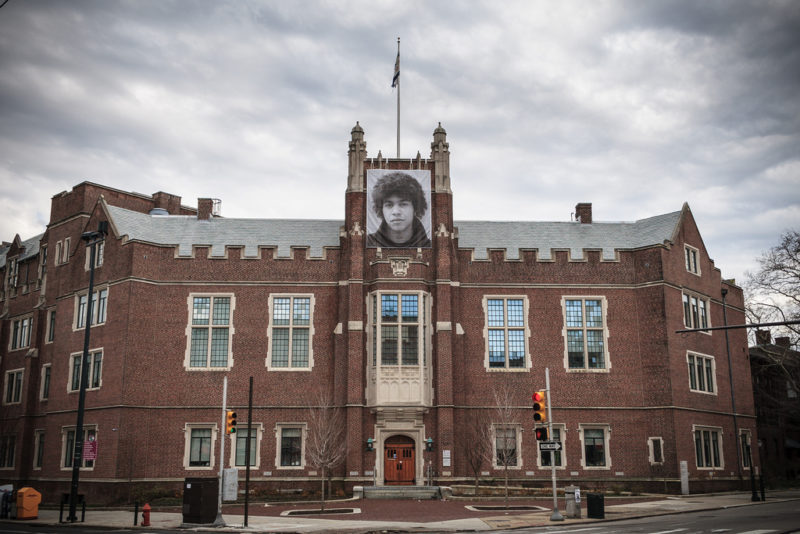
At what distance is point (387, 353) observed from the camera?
38875 mm

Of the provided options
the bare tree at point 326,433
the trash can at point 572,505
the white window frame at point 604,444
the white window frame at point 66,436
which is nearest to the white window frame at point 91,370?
the white window frame at point 66,436

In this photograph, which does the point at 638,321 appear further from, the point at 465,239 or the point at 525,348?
the point at 465,239

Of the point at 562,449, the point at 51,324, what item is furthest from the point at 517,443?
the point at 51,324

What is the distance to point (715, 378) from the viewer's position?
142 ft

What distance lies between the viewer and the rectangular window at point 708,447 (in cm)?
4009

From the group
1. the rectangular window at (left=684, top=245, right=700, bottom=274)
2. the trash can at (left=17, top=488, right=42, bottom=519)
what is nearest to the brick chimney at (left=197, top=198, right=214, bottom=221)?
the trash can at (left=17, top=488, right=42, bottom=519)

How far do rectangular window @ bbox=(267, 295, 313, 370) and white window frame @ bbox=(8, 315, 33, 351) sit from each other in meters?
18.1

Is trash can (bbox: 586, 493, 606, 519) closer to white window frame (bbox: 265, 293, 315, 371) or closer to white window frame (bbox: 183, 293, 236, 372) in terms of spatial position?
white window frame (bbox: 265, 293, 315, 371)

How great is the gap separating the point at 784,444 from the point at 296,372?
167ft

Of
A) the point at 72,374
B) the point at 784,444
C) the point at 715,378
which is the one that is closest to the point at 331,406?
the point at 72,374

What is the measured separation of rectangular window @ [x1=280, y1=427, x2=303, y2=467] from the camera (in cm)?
3881

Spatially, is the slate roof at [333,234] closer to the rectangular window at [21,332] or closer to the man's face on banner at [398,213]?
the man's face on banner at [398,213]

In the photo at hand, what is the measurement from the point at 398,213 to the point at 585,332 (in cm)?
1225

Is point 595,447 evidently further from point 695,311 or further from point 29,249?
point 29,249
